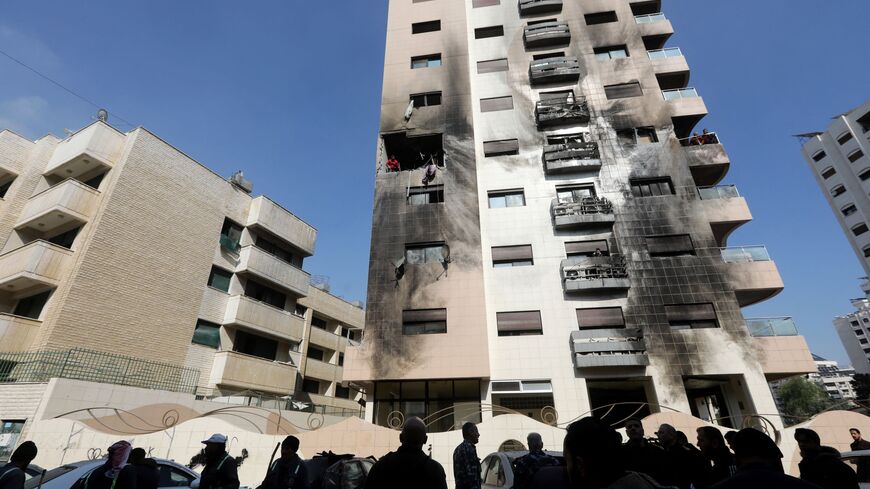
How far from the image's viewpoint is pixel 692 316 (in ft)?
56.3

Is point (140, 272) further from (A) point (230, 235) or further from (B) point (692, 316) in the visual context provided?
(B) point (692, 316)

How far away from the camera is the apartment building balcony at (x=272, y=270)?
25.3m

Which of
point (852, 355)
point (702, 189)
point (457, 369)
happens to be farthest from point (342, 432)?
point (852, 355)

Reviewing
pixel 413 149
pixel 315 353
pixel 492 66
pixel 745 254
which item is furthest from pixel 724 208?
pixel 315 353

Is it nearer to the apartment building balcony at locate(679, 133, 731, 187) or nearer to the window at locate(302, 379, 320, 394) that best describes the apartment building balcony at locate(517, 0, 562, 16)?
the apartment building balcony at locate(679, 133, 731, 187)

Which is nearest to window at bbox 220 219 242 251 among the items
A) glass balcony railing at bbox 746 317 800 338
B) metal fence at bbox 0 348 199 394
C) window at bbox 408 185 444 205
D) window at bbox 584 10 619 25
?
metal fence at bbox 0 348 199 394

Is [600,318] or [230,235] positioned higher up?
[230,235]

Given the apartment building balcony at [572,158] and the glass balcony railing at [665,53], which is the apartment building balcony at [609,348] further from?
the glass balcony railing at [665,53]

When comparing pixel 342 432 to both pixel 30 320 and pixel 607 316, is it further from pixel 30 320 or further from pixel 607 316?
pixel 30 320

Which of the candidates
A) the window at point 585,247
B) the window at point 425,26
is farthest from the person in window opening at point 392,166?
the window at point 425,26

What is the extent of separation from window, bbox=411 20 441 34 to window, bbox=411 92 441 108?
5779 mm

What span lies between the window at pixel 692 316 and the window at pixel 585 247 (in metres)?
4.02

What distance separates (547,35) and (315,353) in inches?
1164

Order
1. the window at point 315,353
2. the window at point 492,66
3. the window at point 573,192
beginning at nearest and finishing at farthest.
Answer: the window at point 573,192 → the window at point 492,66 → the window at point 315,353
